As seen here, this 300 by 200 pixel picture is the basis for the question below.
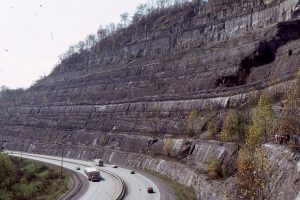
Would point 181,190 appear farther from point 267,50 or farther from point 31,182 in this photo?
point 267,50

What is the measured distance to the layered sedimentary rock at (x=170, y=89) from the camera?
200ft

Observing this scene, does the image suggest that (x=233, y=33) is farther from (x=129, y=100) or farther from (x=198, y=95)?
(x=129, y=100)

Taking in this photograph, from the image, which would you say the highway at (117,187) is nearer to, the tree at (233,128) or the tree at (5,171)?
the tree at (233,128)

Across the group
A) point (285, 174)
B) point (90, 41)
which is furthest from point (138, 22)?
point (285, 174)

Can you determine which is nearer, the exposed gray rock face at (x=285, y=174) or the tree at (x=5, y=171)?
the exposed gray rock face at (x=285, y=174)

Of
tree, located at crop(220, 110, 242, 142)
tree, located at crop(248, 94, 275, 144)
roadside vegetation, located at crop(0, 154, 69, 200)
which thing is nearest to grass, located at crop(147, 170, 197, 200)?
tree, located at crop(220, 110, 242, 142)

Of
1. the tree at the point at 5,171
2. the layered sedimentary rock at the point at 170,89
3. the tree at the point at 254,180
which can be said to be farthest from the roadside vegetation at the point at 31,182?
the tree at the point at 254,180

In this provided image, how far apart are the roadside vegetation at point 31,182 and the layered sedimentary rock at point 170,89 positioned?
46.1ft

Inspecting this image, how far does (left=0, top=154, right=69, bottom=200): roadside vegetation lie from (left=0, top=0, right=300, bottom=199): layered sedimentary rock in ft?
46.1

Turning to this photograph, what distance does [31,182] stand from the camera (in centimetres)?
6512

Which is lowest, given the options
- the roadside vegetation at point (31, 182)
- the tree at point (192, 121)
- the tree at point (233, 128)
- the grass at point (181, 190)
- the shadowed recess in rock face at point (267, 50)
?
the roadside vegetation at point (31, 182)

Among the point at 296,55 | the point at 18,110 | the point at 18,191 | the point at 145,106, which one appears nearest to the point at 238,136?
the point at 296,55

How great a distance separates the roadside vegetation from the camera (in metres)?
53.7

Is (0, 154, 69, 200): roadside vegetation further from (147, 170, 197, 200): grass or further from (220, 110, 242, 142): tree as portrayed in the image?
(220, 110, 242, 142): tree
